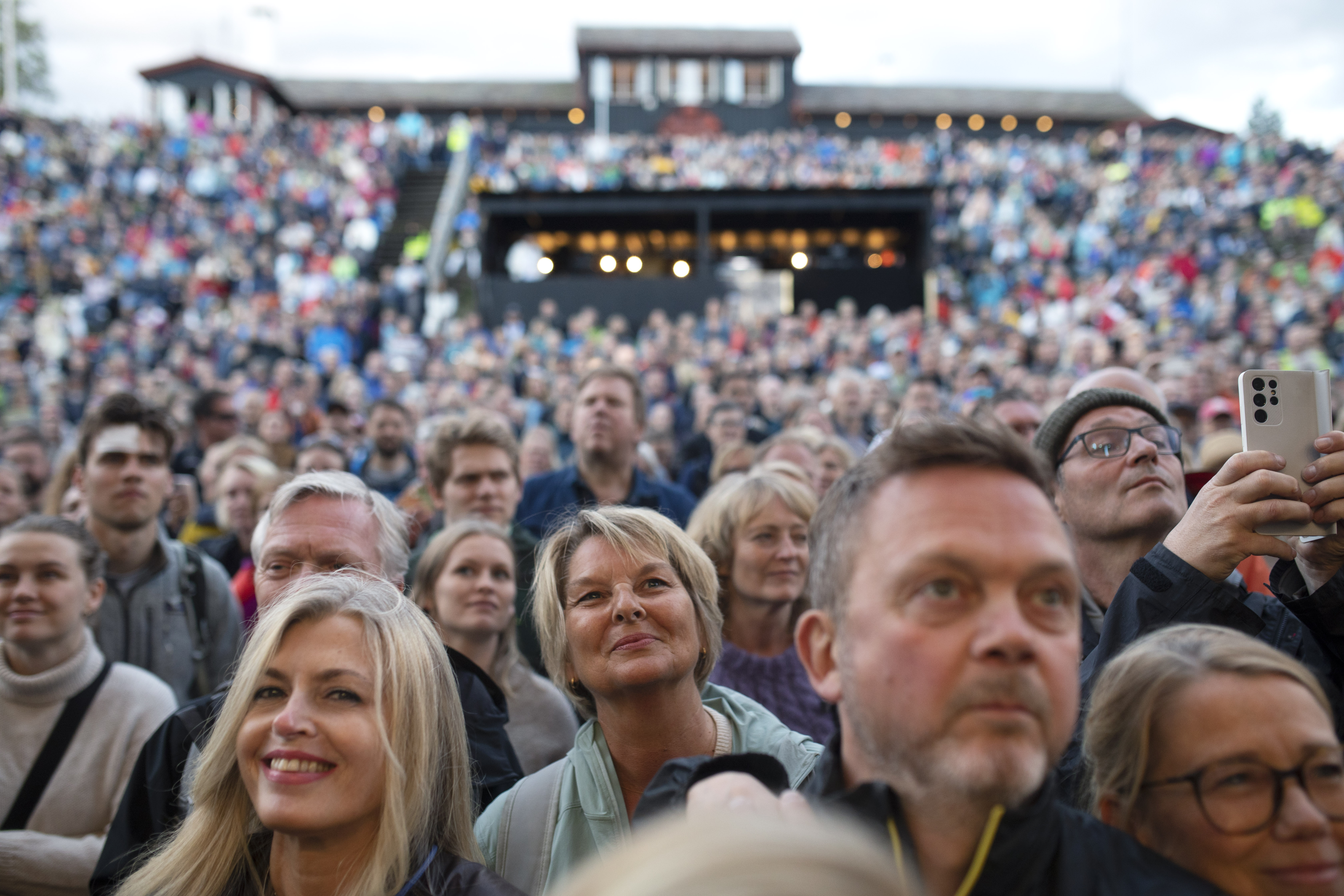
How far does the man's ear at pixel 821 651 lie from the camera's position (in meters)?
1.42

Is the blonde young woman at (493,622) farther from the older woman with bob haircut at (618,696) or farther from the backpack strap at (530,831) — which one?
the backpack strap at (530,831)

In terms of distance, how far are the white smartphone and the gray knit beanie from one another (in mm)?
765

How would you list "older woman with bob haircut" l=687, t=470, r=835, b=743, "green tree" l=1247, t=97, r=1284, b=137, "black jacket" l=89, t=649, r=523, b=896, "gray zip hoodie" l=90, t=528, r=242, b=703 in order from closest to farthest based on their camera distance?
1. "black jacket" l=89, t=649, r=523, b=896
2. "older woman with bob haircut" l=687, t=470, r=835, b=743
3. "gray zip hoodie" l=90, t=528, r=242, b=703
4. "green tree" l=1247, t=97, r=1284, b=137

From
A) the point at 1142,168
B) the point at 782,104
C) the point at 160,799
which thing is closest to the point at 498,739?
A: the point at 160,799

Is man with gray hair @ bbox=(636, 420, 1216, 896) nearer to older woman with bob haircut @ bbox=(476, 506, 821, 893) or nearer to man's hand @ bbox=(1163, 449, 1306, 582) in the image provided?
man's hand @ bbox=(1163, 449, 1306, 582)

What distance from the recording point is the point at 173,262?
17.6m

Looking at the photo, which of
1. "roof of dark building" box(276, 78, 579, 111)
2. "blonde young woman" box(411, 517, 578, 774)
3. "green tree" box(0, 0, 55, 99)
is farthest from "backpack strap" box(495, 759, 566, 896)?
"green tree" box(0, 0, 55, 99)

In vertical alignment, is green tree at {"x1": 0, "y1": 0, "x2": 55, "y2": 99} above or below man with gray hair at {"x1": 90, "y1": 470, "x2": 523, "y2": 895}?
above

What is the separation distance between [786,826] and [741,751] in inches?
52.8

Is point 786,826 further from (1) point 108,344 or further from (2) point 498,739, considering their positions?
(1) point 108,344

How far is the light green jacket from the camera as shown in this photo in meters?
2.11

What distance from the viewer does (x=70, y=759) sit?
2910 mm

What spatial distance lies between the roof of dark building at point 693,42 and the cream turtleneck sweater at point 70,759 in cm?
3014

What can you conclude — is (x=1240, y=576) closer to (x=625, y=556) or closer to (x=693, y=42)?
(x=625, y=556)
